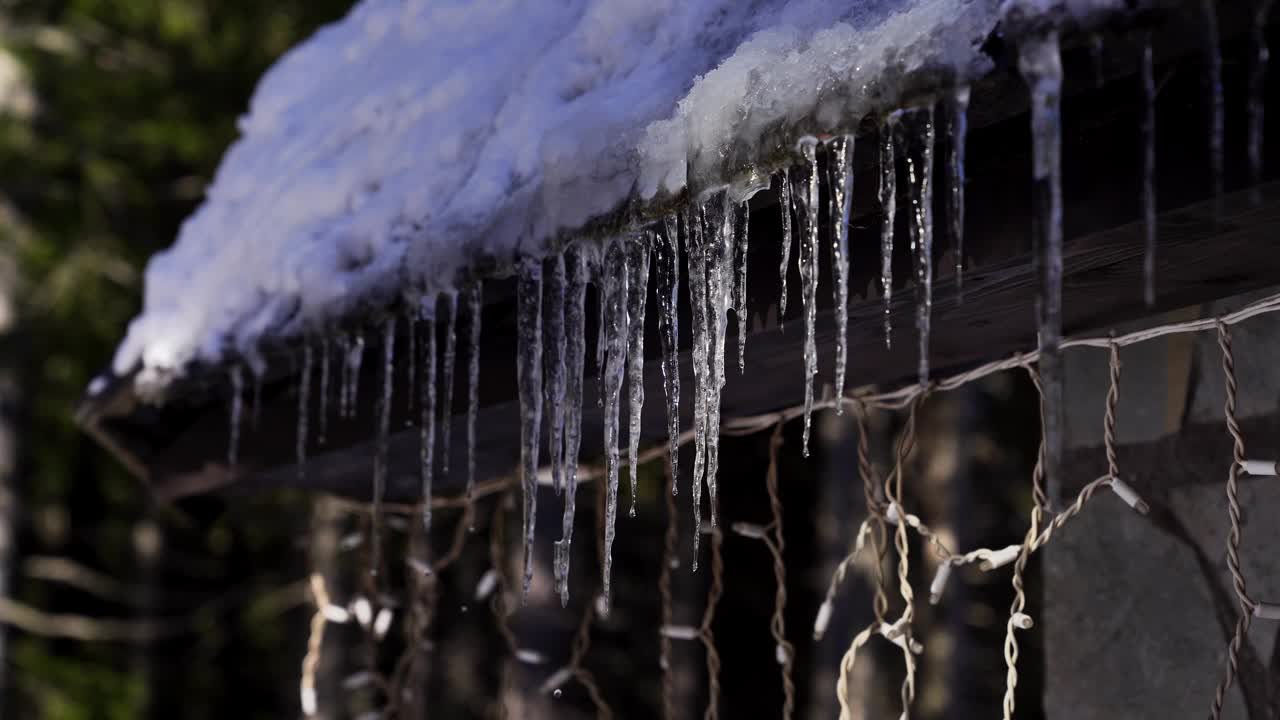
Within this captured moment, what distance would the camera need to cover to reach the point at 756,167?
5.86 ft

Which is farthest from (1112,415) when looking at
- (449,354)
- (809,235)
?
(449,354)

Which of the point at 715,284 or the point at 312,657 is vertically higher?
the point at 715,284

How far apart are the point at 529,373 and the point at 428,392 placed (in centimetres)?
41

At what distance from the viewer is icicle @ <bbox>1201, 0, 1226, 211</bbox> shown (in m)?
1.27

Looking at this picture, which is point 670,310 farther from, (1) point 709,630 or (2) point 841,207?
(1) point 709,630

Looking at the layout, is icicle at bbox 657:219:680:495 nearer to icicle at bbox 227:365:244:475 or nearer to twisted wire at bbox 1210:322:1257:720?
twisted wire at bbox 1210:322:1257:720

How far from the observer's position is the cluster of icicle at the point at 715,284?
1437 millimetres

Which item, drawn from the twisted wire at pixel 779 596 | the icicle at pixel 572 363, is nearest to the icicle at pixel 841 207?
the icicle at pixel 572 363

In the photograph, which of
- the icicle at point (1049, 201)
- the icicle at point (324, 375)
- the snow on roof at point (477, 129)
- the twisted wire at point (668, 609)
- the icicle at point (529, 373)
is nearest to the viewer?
the icicle at point (1049, 201)

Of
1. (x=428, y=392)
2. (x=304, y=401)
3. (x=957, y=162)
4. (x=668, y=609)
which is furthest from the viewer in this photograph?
(x=304, y=401)

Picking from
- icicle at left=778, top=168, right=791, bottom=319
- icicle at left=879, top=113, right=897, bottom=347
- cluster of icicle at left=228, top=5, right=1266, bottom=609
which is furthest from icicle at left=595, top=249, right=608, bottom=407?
icicle at left=879, top=113, right=897, bottom=347

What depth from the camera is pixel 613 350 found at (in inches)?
89.0

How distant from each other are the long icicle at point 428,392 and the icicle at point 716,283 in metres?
0.73

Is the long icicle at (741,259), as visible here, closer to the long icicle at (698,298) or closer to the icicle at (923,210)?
the long icicle at (698,298)
